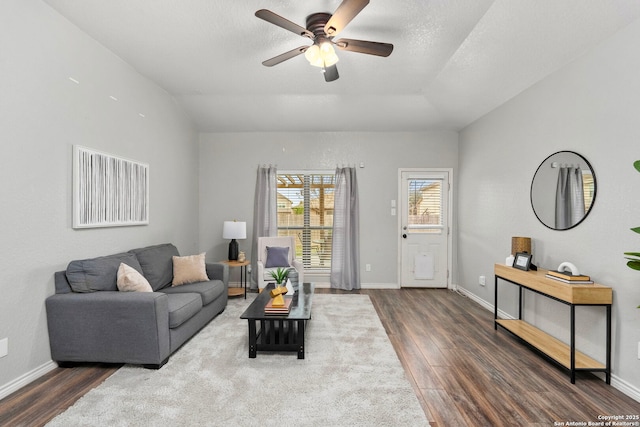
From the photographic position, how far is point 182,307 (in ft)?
9.10

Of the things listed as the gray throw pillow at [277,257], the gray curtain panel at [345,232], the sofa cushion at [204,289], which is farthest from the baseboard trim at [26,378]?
the gray curtain panel at [345,232]

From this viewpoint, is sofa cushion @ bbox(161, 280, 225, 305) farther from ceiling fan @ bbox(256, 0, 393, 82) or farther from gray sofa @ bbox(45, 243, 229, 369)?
ceiling fan @ bbox(256, 0, 393, 82)

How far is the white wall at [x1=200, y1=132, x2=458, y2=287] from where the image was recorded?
5.30 metres

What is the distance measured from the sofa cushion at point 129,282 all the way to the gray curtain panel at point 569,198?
12.9ft

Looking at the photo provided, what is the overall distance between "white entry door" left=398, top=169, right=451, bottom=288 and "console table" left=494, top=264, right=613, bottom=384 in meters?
2.01

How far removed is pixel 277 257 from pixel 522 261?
3146mm

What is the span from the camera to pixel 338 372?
8.00 ft

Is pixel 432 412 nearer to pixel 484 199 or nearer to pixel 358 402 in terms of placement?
pixel 358 402

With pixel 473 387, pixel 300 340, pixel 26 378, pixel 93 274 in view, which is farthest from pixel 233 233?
pixel 473 387

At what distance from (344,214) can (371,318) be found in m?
2.00

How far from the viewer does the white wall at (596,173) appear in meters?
2.22

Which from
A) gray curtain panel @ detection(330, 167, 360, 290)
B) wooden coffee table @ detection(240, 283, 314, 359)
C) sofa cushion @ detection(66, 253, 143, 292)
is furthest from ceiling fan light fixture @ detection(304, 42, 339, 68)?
gray curtain panel @ detection(330, 167, 360, 290)

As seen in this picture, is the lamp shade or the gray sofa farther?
the lamp shade

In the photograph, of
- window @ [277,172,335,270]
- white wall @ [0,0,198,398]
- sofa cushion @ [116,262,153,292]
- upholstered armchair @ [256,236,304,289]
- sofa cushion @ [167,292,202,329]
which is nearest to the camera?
white wall @ [0,0,198,398]
